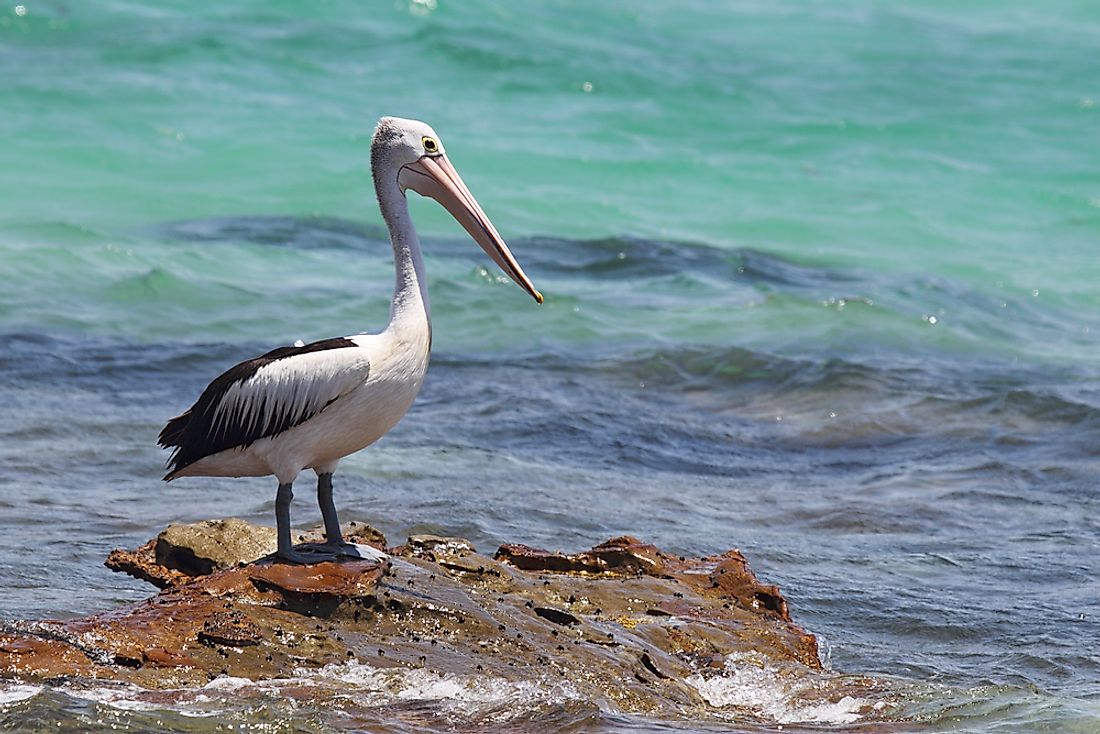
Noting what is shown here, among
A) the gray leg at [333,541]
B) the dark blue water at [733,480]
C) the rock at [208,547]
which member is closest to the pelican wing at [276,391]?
the gray leg at [333,541]

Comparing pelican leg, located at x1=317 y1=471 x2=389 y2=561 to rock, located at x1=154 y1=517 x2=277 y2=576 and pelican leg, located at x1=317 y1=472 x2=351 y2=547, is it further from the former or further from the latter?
rock, located at x1=154 y1=517 x2=277 y2=576

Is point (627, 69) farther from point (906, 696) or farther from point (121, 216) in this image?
point (906, 696)

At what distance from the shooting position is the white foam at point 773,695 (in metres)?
6.20

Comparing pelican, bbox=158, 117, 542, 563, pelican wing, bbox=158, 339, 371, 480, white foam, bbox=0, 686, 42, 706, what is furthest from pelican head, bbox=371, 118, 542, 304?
white foam, bbox=0, 686, 42, 706

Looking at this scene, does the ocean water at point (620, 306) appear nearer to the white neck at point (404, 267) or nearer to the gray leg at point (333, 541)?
the gray leg at point (333, 541)

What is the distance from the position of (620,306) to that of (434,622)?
11.5 meters

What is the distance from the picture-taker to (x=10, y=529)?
28.8 ft

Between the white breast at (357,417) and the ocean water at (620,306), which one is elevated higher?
the white breast at (357,417)

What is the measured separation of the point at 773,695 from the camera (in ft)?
20.6

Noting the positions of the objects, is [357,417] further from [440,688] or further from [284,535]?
[440,688]

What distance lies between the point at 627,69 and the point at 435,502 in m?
25.5

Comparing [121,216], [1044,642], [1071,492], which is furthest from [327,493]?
[121,216]

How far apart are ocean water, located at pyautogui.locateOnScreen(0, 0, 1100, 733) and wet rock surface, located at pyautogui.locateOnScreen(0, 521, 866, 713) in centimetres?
16

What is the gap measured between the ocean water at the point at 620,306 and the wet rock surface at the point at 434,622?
16cm
